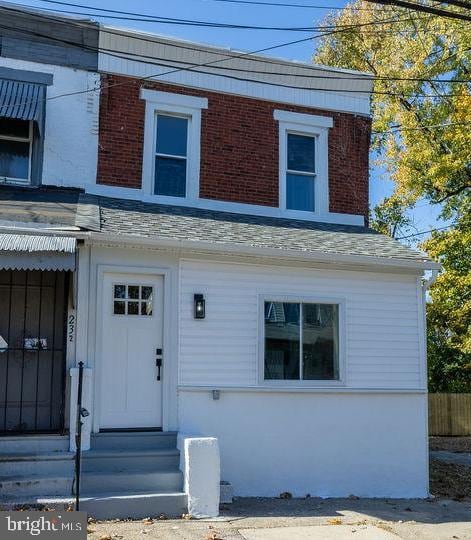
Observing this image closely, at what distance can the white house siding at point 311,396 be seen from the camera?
9.30 metres

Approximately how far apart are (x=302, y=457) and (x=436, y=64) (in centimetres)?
1633

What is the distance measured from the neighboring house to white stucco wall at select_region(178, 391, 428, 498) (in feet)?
0.10

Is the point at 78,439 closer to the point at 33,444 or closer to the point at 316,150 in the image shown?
the point at 33,444

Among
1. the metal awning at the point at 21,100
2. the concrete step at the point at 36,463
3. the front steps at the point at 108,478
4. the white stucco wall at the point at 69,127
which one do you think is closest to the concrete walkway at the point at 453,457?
the front steps at the point at 108,478

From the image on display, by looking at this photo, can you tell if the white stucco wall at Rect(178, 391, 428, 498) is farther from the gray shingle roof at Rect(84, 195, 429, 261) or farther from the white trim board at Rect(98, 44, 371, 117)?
the white trim board at Rect(98, 44, 371, 117)

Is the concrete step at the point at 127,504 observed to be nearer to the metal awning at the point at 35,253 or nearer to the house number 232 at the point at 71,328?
the house number 232 at the point at 71,328

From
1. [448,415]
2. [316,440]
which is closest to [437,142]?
[448,415]

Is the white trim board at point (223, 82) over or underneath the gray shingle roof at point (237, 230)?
over

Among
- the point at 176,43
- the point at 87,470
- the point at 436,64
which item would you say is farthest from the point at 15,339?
the point at 436,64

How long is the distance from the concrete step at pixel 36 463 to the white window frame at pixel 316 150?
5842mm

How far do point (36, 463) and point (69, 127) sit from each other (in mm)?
5363

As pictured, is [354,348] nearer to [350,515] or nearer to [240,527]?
[350,515]

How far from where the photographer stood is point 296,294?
998 cm

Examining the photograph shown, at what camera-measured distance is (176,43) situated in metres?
11.4
